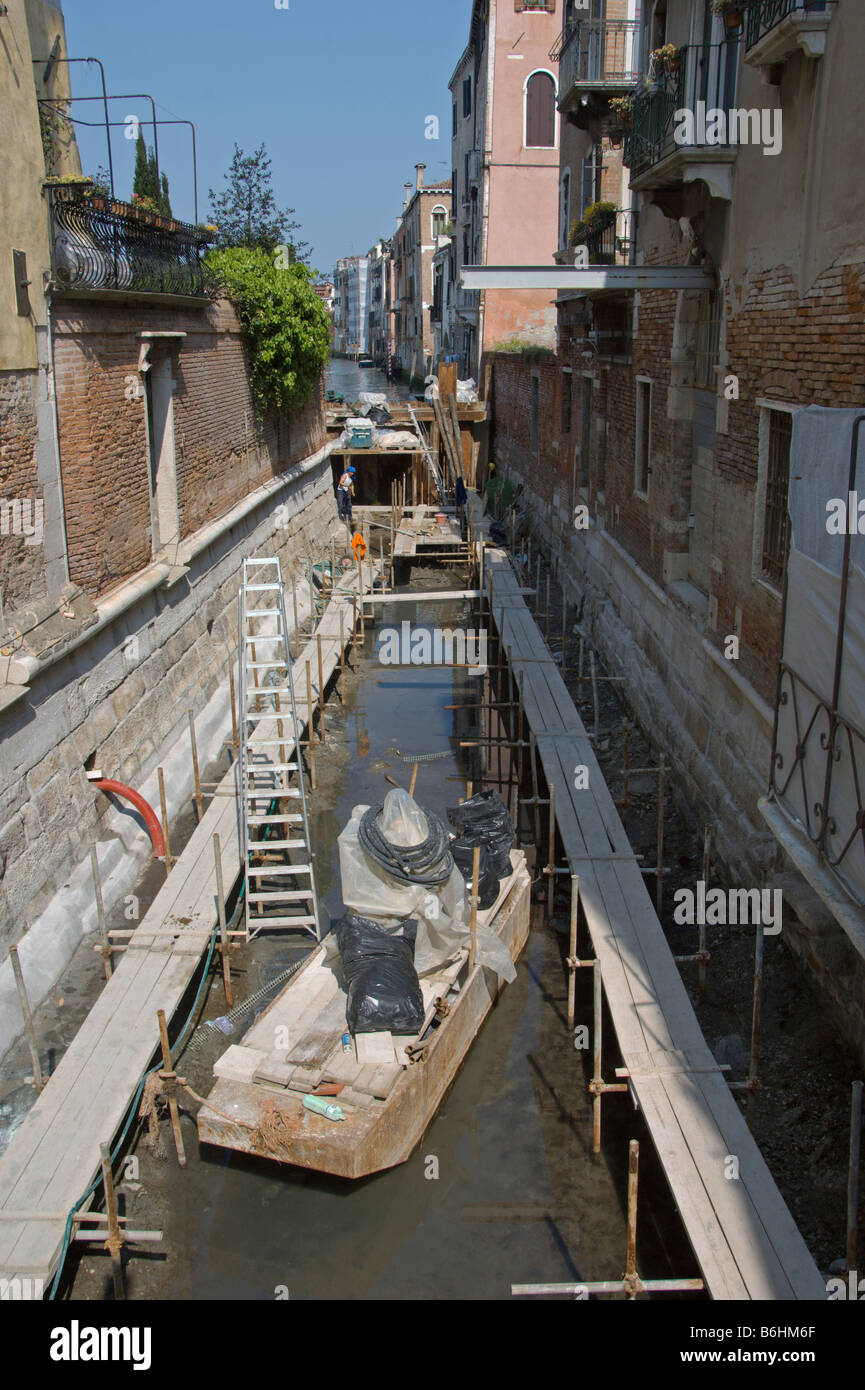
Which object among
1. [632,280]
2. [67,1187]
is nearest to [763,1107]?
[67,1187]

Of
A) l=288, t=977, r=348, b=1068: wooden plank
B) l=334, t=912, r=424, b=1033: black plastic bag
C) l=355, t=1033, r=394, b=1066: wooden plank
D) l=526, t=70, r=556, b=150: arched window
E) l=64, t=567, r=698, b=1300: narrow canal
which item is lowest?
l=64, t=567, r=698, b=1300: narrow canal

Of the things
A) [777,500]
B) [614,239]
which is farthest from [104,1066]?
[614,239]

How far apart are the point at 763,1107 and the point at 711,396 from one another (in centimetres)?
725

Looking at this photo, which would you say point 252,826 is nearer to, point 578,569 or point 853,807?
point 853,807

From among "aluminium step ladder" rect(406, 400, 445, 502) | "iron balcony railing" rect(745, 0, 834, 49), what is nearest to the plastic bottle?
"iron balcony railing" rect(745, 0, 834, 49)

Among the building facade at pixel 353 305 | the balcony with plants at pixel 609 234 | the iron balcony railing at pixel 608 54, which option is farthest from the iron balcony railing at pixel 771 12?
the building facade at pixel 353 305

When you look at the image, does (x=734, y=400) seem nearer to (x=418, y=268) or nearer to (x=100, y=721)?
(x=100, y=721)

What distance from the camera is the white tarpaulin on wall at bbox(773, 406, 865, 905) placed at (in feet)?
18.8

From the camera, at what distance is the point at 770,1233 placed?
562cm

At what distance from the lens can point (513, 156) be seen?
105ft

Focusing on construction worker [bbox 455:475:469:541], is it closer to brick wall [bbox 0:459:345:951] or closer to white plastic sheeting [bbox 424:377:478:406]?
white plastic sheeting [bbox 424:377:478:406]

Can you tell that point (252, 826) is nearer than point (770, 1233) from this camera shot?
No

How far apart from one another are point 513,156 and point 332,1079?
31.0m

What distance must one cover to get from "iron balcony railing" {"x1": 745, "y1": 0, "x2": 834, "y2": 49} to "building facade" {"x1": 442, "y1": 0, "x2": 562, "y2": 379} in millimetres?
24162
